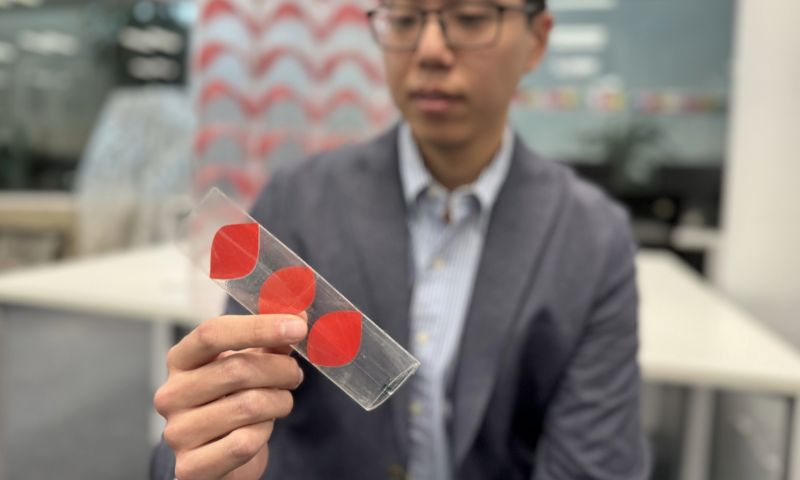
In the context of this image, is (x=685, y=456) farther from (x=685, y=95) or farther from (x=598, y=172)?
(x=685, y=95)

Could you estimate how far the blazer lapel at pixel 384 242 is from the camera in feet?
2.64

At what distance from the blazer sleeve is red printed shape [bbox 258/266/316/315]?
482 mm

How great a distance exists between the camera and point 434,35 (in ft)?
2.36

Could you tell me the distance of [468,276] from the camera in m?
0.88

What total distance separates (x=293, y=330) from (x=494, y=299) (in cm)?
41

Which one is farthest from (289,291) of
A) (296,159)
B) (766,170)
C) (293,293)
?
(766,170)

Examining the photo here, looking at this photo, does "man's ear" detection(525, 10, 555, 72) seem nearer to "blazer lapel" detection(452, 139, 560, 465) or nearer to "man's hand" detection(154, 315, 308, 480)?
"blazer lapel" detection(452, 139, 560, 465)

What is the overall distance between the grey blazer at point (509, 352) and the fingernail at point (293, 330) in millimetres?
353

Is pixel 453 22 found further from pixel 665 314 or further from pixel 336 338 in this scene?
pixel 665 314

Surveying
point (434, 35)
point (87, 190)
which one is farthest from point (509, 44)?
point (87, 190)

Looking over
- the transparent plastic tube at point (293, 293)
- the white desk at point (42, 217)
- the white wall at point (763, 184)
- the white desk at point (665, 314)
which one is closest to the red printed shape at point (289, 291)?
the transparent plastic tube at point (293, 293)

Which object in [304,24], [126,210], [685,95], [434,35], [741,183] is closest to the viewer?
[434,35]

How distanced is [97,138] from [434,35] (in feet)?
9.52

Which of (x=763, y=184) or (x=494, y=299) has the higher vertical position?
(x=494, y=299)
